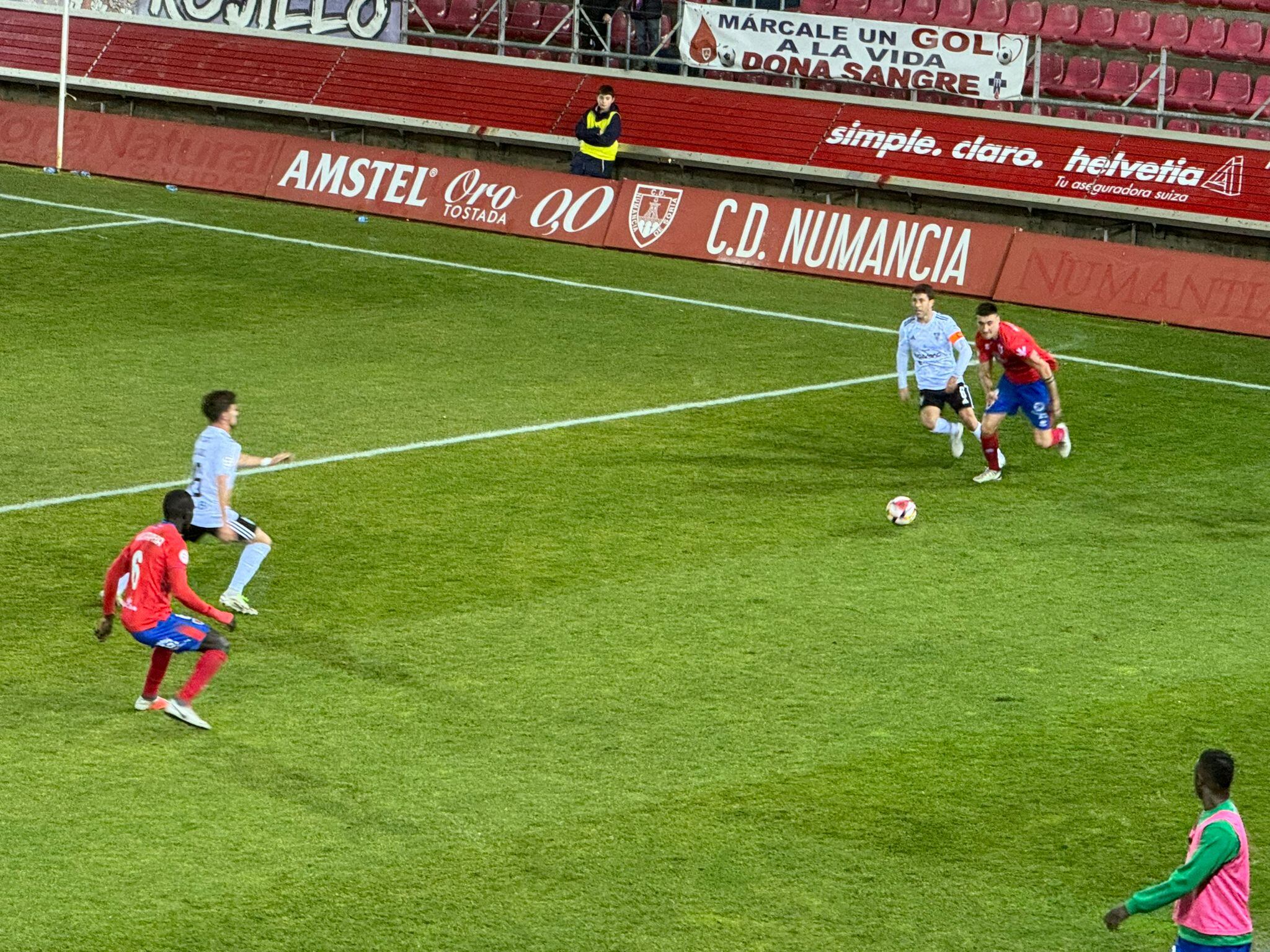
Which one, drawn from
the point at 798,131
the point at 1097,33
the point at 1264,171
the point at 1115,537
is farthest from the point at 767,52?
the point at 1115,537

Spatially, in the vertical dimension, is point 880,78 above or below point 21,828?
above

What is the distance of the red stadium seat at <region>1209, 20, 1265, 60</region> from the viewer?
29.7m

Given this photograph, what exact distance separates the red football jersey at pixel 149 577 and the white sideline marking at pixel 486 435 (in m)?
5.06

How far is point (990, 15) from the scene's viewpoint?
31.5 metres

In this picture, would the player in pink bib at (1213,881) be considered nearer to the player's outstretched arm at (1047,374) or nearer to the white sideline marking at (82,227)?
the player's outstretched arm at (1047,374)

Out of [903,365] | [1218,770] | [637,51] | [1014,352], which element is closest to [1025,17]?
[637,51]

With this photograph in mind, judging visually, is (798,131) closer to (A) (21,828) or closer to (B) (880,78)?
(B) (880,78)

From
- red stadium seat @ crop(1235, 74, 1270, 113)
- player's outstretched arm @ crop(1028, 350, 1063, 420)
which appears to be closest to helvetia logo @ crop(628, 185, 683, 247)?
red stadium seat @ crop(1235, 74, 1270, 113)

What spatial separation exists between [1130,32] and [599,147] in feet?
26.8

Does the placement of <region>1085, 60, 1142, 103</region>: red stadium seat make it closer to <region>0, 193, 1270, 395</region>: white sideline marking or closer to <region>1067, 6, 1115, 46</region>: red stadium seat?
<region>1067, 6, 1115, 46</region>: red stadium seat

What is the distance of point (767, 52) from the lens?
98.3ft

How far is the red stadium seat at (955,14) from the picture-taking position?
31531 mm

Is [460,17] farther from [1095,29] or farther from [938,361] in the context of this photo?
[938,361]

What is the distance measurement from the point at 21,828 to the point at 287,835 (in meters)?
1.35
